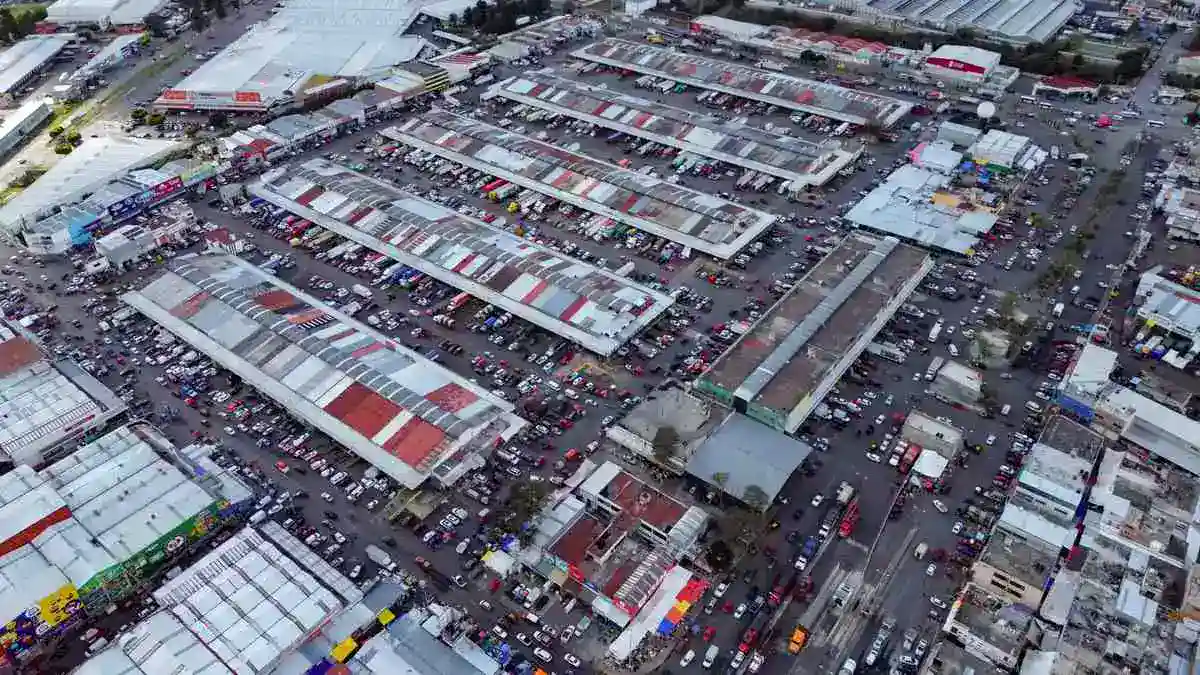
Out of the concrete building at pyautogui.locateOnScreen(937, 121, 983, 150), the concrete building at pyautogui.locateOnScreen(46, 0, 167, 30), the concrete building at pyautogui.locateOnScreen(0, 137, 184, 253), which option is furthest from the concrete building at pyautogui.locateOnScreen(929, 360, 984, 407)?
the concrete building at pyautogui.locateOnScreen(46, 0, 167, 30)

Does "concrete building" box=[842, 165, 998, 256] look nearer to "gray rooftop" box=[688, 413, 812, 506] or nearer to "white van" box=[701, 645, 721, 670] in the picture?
"gray rooftop" box=[688, 413, 812, 506]

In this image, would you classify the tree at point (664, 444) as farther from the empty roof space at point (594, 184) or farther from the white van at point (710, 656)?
the empty roof space at point (594, 184)

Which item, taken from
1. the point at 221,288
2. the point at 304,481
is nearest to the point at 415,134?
the point at 221,288

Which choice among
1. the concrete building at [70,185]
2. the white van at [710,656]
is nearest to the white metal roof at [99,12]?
the concrete building at [70,185]

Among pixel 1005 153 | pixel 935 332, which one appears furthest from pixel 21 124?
pixel 1005 153

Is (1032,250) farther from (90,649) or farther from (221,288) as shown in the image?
(90,649)

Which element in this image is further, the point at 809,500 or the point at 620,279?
the point at 620,279

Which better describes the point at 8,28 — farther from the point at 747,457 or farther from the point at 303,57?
the point at 747,457

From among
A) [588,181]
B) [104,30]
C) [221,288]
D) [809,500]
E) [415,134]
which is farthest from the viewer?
[104,30]
